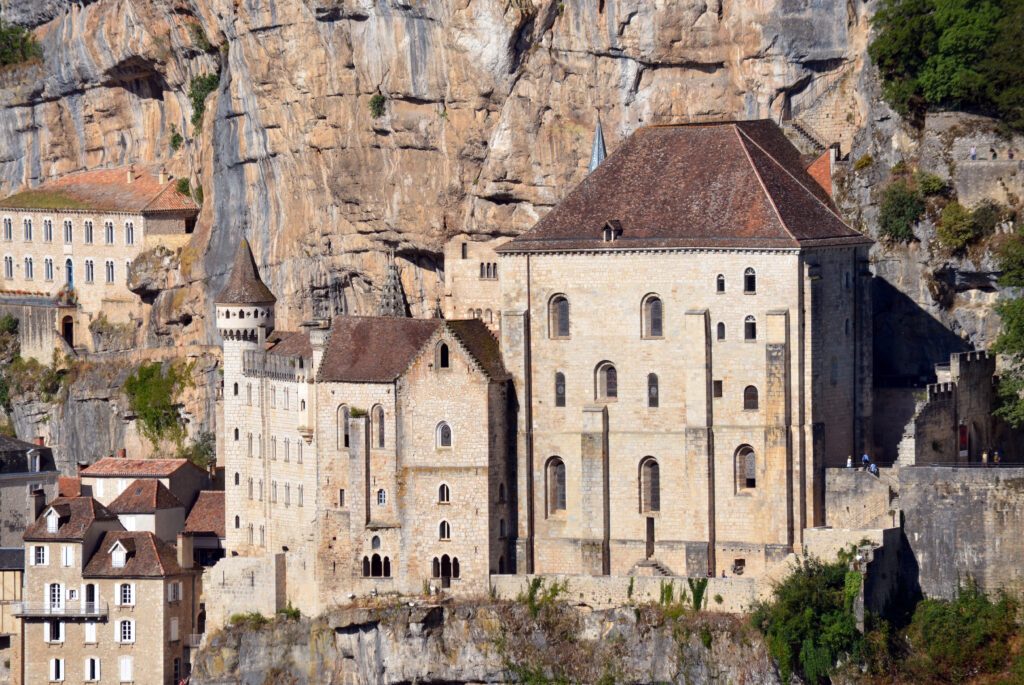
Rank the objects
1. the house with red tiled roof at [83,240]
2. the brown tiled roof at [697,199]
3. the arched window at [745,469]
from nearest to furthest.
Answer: the brown tiled roof at [697,199]
the arched window at [745,469]
the house with red tiled roof at [83,240]

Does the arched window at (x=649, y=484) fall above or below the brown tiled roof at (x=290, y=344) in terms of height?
below

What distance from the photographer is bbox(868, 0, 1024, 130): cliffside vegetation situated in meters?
120

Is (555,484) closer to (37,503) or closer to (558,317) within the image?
(558,317)

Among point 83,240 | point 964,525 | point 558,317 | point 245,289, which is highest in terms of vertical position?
point 83,240

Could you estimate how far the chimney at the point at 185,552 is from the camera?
126 m

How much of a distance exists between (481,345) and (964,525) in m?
17.7

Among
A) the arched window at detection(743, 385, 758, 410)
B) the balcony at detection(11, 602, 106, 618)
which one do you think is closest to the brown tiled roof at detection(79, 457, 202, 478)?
the balcony at detection(11, 602, 106, 618)

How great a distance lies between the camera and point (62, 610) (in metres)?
126

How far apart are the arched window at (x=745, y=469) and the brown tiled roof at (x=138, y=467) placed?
2771 cm

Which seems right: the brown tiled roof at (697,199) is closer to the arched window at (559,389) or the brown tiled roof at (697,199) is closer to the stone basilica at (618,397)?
the stone basilica at (618,397)

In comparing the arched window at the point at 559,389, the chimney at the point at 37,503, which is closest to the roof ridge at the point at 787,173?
the arched window at the point at 559,389

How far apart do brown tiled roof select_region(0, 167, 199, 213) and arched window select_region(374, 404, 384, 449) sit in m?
37.6

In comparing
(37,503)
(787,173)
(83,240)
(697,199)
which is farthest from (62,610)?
(83,240)

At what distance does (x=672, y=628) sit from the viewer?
11194 cm
